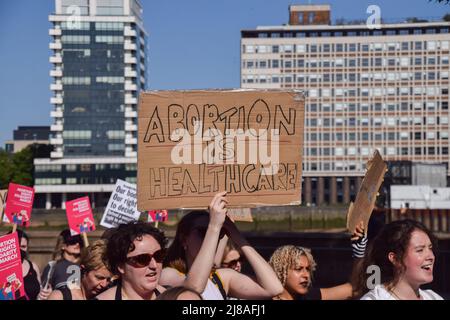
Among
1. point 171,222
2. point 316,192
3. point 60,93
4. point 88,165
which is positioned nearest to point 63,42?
point 60,93

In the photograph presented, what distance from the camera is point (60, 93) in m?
90.9

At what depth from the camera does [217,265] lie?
15.0 feet

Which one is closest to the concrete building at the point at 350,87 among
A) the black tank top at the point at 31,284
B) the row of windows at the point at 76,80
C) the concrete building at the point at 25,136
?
the row of windows at the point at 76,80

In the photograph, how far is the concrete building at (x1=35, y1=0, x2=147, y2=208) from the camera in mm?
86938

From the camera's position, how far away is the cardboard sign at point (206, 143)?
4.27 metres

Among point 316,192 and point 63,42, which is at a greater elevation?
point 63,42

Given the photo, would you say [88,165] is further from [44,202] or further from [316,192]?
[316,192]

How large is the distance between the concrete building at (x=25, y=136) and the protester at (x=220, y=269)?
126209 mm

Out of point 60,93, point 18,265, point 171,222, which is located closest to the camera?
point 18,265

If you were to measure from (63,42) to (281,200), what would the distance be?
8773 centimetres

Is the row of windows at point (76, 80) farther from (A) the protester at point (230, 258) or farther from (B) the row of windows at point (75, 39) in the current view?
(A) the protester at point (230, 258)

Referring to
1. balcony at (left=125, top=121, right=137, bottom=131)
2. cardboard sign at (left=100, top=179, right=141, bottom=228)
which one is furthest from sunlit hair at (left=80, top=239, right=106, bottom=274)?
balcony at (left=125, top=121, right=137, bottom=131)

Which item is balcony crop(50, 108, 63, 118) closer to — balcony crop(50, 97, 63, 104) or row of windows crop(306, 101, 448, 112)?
balcony crop(50, 97, 63, 104)

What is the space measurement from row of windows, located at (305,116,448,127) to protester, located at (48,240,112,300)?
78827mm
